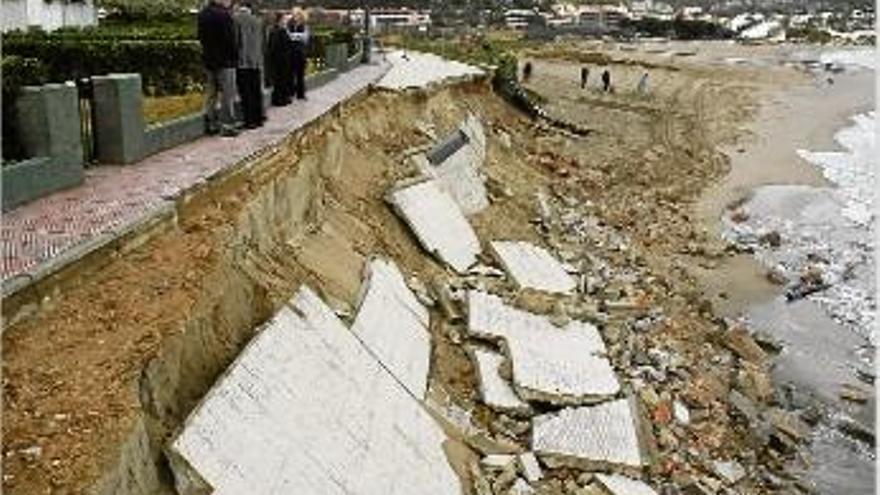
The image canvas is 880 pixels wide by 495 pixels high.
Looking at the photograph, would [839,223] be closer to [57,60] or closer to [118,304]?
[57,60]

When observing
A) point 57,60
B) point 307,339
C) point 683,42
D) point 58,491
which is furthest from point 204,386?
point 683,42

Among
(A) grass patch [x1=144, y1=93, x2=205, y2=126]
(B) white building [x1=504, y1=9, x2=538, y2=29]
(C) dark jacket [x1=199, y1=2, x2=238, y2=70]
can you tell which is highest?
(C) dark jacket [x1=199, y1=2, x2=238, y2=70]

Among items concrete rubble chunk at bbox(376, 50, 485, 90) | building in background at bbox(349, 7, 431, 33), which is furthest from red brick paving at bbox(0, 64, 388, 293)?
building in background at bbox(349, 7, 431, 33)

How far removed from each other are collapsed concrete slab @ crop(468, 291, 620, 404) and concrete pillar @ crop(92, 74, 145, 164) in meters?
4.17

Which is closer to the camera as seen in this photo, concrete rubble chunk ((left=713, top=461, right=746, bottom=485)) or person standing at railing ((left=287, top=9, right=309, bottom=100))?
concrete rubble chunk ((left=713, top=461, right=746, bottom=485))

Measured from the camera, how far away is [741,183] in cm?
2808

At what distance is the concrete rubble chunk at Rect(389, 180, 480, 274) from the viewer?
14.1 meters

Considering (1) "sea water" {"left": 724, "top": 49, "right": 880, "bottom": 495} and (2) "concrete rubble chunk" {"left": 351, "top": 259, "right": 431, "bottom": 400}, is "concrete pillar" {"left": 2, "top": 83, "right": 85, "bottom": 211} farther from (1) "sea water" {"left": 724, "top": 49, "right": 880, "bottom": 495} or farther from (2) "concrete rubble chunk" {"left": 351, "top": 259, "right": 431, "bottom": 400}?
(1) "sea water" {"left": 724, "top": 49, "right": 880, "bottom": 495}

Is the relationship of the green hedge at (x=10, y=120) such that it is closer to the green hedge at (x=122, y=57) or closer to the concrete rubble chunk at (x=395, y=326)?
the concrete rubble chunk at (x=395, y=326)

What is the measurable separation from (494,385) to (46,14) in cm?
2125

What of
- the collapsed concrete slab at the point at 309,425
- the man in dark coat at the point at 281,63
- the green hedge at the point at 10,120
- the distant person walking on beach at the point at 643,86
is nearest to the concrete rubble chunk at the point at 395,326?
the collapsed concrete slab at the point at 309,425

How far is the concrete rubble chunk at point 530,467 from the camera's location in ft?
29.6

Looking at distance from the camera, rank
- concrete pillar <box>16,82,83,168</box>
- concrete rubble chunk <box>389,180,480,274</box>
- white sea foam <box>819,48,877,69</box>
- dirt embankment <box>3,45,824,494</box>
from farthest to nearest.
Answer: white sea foam <box>819,48,877,69</box> < concrete rubble chunk <box>389,180,480,274</box> < concrete pillar <box>16,82,83,168</box> < dirt embankment <box>3,45,824,494</box>

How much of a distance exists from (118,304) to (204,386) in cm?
79
